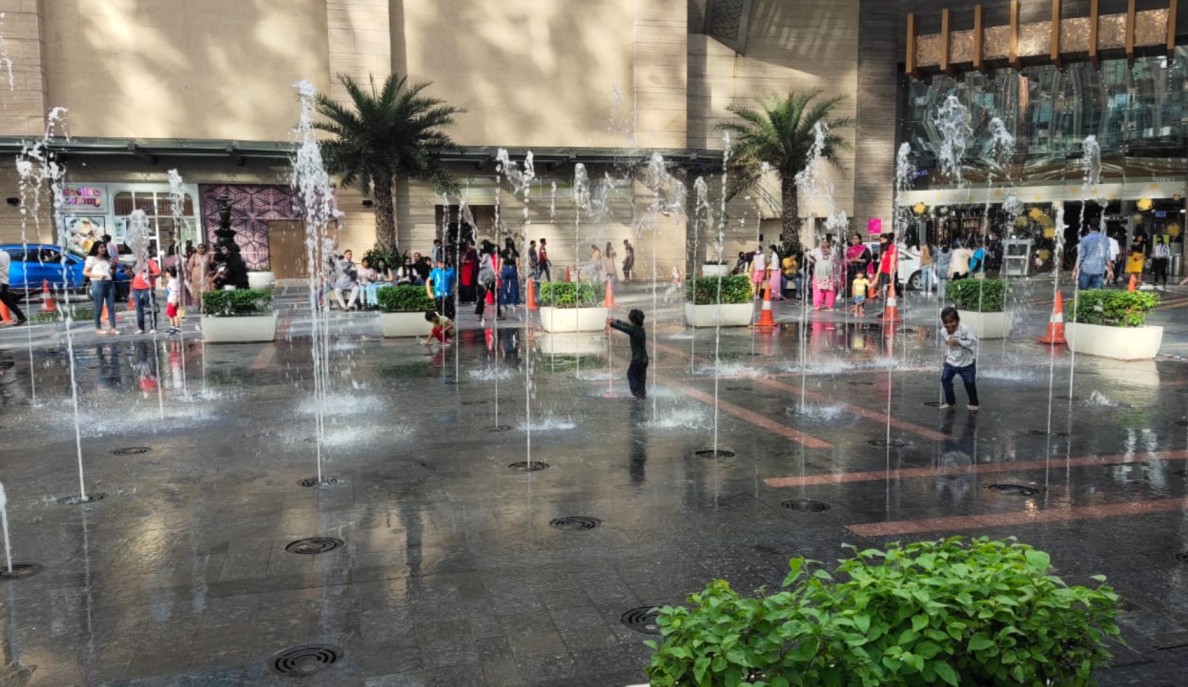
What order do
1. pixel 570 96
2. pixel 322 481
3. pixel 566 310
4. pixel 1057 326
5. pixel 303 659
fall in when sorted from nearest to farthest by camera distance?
pixel 303 659
pixel 322 481
pixel 1057 326
pixel 566 310
pixel 570 96

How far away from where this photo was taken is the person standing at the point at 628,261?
32344 mm

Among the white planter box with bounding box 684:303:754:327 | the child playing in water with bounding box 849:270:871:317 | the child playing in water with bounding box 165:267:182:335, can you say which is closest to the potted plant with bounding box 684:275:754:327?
the white planter box with bounding box 684:303:754:327

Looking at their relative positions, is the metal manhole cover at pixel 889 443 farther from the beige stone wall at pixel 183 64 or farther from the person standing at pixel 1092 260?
the beige stone wall at pixel 183 64

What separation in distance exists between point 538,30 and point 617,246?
8.17 metres

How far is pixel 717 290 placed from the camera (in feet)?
58.9

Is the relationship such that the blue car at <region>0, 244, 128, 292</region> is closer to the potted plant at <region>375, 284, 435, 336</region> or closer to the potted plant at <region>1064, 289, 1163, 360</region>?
the potted plant at <region>375, 284, 435, 336</region>

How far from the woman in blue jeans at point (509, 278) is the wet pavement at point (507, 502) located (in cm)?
890

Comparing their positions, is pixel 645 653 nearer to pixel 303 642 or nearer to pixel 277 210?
pixel 303 642

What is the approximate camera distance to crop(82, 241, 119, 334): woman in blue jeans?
16.2 m

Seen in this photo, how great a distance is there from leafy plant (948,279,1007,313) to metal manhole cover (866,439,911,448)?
330 inches

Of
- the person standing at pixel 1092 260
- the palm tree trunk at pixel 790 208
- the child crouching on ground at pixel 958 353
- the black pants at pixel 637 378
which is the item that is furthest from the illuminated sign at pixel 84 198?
the child crouching on ground at pixel 958 353

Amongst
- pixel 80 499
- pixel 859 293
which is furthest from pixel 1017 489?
pixel 859 293

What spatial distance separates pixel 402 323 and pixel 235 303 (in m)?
2.89

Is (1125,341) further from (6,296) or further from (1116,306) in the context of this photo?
(6,296)
